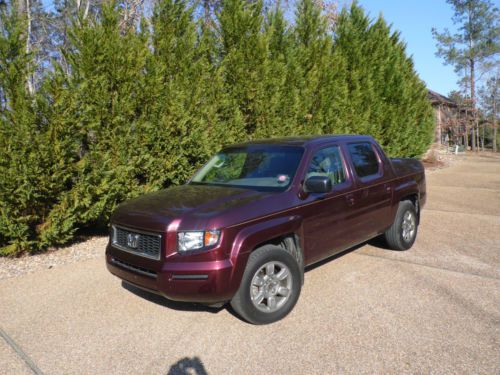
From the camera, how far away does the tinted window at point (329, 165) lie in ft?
14.8

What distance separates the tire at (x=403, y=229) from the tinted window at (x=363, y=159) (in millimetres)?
856

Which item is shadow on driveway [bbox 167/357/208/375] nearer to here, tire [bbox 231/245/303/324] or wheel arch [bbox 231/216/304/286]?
tire [bbox 231/245/303/324]

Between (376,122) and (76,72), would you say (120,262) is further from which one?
(376,122)

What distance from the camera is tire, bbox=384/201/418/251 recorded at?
569cm

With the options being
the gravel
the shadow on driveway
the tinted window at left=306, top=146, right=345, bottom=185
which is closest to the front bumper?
the shadow on driveway

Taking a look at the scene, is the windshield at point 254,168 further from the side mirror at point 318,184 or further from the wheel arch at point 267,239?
the wheel arch at point 267,239

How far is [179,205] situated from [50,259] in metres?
3.36

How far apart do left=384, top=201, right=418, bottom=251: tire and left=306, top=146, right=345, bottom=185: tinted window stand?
1.48m

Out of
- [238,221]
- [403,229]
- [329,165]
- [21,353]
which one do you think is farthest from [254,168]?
[21,353]

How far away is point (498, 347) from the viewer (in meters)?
3.23

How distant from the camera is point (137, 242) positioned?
3.76 m

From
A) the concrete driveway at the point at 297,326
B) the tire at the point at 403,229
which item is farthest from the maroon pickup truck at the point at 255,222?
the concrete driveway at the point at 297,326

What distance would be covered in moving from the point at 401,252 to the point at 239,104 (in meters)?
5.03

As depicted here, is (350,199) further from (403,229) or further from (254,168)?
(403,229)
